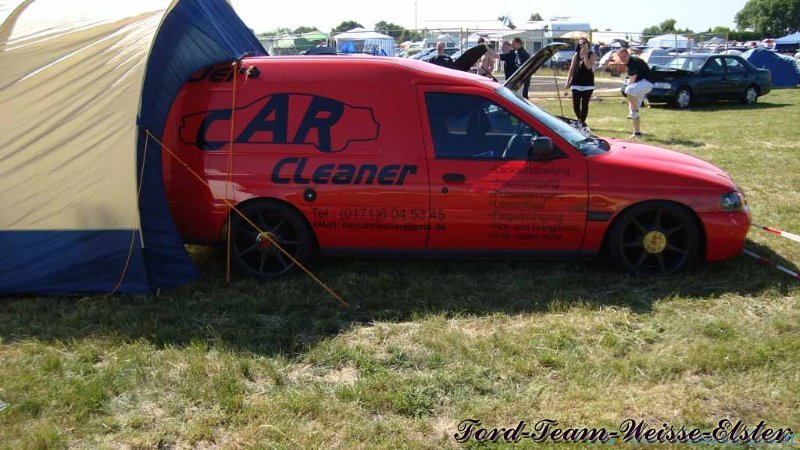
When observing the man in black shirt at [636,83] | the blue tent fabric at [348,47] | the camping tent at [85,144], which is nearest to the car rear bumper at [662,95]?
the man in black shirt at [636,83]

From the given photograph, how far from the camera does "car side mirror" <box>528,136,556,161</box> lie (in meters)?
5.32

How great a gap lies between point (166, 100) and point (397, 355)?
8.82ft

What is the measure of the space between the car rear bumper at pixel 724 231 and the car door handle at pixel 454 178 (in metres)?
1.89

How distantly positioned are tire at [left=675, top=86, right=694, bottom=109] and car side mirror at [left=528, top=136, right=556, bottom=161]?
50.9ft

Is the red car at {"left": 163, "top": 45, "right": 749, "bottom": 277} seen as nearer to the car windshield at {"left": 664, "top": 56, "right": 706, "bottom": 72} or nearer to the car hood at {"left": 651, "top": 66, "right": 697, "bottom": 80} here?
the car hood at {"left": 651, "top": 66, "right": 697, "bottom": 80}

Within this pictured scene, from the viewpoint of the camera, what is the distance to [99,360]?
4.41 m

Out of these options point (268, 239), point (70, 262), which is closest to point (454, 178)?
point (268, 239)

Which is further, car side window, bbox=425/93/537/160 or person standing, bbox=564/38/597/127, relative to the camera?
person standing, bbox=564/38/597/127

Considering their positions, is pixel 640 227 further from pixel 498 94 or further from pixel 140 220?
pixel 140 220

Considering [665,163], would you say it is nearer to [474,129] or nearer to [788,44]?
[474,129]

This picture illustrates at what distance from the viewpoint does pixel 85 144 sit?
515 cm

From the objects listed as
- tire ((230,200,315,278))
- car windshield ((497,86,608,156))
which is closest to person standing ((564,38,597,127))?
car windshield ((497,86,608,156))

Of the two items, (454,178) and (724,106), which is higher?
(454,178)

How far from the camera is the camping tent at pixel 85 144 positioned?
5.14 metres
